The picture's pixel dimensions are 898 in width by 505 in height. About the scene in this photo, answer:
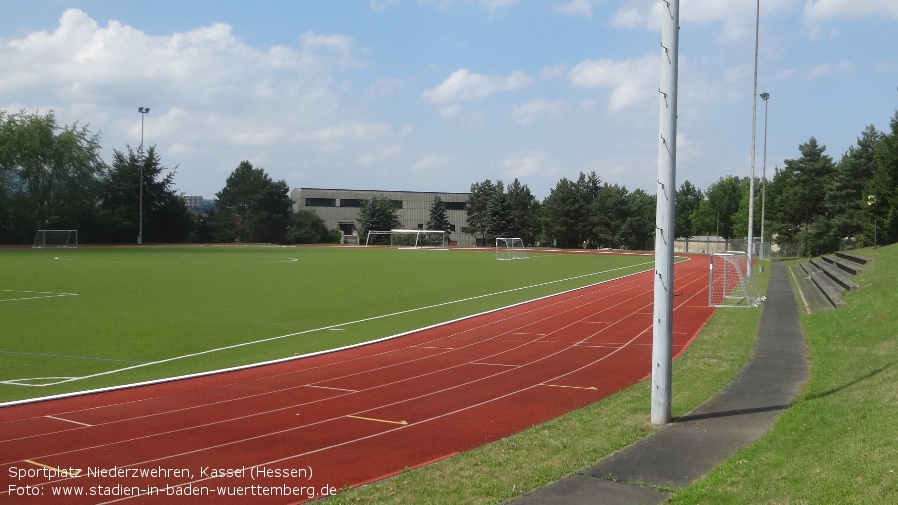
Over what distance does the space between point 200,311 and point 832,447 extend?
19.0m

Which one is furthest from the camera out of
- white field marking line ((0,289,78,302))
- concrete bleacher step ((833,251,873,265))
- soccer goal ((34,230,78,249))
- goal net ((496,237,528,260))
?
soccer goal ((34,230,78,249))

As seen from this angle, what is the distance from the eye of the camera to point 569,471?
690 cm

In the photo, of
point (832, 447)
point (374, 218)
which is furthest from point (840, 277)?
point (374, 218)

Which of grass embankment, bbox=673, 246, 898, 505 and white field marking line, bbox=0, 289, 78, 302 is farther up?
grass embankment, bbox=673, 246, 898, 505

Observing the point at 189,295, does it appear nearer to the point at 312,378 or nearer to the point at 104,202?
the point at 312,378

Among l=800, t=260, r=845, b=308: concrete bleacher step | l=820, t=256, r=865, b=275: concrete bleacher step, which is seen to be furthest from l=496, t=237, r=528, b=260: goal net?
l=800, t=260, r=845, b=308: concrete bleacher step

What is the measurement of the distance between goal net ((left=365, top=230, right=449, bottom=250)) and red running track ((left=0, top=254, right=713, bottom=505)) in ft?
233

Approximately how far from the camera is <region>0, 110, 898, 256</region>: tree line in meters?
53.8

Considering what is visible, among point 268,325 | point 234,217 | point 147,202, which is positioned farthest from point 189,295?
point 234,217

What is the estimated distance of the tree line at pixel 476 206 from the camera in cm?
5375

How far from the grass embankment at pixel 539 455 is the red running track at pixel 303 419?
473 millimetres

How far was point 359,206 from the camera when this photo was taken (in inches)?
4328

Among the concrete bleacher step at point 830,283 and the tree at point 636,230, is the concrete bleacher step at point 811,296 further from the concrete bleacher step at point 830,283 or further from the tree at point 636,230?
the tree at point 636,230

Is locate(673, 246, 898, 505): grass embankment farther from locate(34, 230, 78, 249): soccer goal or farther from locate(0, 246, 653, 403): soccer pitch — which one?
locate(34, 230, 78, 249): soccer goal
